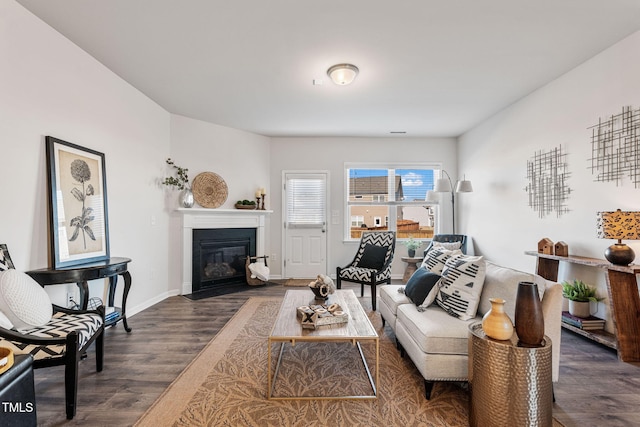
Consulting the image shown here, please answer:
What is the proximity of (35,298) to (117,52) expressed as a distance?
2.24 metres

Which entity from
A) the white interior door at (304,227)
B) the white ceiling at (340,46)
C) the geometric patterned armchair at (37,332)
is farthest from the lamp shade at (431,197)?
the geometric patterned armchair at (37,332)

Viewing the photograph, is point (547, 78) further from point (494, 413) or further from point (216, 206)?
point (216, 206)

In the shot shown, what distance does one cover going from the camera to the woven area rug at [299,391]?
5.80 ft

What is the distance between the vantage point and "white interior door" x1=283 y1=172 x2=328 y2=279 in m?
5.77

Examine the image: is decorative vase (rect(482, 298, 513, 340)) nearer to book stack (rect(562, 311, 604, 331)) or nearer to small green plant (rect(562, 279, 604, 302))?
small green plant (rect(562, 279, 604, 302))

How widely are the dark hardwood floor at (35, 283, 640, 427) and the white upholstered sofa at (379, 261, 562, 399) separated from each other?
1.13ft

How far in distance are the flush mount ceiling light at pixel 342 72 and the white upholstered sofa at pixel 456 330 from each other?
2.20 metres

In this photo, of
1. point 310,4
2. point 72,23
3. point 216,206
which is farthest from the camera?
point 216,206

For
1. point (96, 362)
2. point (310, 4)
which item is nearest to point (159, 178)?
point (96, 362)

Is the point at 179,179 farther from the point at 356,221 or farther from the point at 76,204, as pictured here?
the point at 356,221

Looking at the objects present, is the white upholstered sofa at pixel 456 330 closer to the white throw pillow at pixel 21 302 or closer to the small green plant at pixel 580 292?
the small green plant at pixel 580 292

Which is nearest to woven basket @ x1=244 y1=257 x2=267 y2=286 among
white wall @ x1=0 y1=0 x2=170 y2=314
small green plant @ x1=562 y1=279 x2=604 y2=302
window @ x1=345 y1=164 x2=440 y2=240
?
white wall @ x1=0 y1=0 x2=170 y2=314

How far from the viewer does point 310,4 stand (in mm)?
2229

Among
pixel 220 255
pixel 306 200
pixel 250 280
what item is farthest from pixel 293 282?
pixel 306 200
